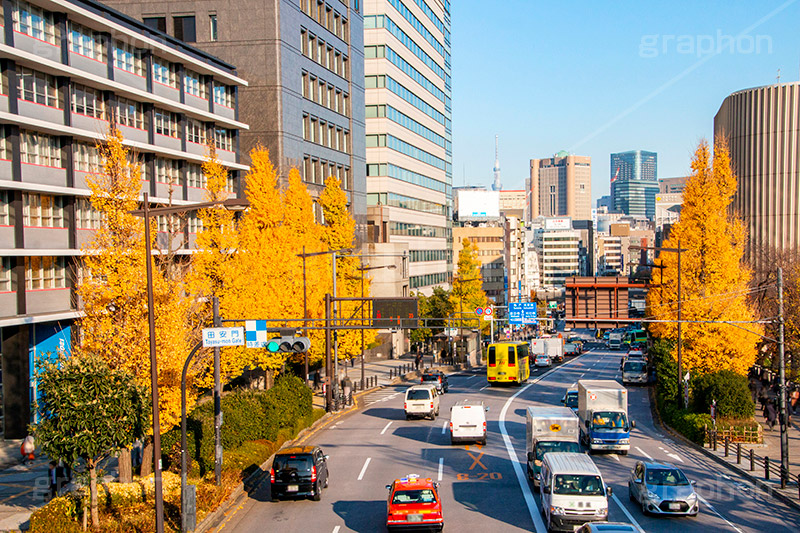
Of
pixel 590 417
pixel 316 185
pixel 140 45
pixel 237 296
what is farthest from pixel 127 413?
pixel 316 185

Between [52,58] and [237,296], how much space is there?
16154 mm

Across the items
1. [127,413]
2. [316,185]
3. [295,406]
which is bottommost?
[295,406]

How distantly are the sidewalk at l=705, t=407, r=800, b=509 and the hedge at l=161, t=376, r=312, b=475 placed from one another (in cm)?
2115

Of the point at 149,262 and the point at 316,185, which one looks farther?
the point at 316,185

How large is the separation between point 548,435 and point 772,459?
11732mm

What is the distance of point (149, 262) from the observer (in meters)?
20.9

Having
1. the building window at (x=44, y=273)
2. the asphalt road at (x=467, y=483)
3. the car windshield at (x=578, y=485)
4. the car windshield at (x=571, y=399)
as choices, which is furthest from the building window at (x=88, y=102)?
the car windshield at (x=571, y=399)

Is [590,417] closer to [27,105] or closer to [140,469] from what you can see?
[140,469]

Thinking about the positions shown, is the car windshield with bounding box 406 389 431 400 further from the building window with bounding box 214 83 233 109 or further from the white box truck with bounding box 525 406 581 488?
the building window with bounding box 214 83 233 109

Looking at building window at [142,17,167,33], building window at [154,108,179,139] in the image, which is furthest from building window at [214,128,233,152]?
building window at [142,17,167,33]

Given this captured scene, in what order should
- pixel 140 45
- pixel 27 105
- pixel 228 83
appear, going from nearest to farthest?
pixel 27 105 < pixel 140 45 < pixel 228 83

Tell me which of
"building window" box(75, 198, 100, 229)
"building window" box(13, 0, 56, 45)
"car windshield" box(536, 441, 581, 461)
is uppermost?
"building window" box(13, 0, 56, 45)

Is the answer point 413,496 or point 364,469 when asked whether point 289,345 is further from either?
point 413,496

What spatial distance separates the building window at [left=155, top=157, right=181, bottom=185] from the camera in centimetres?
4921
